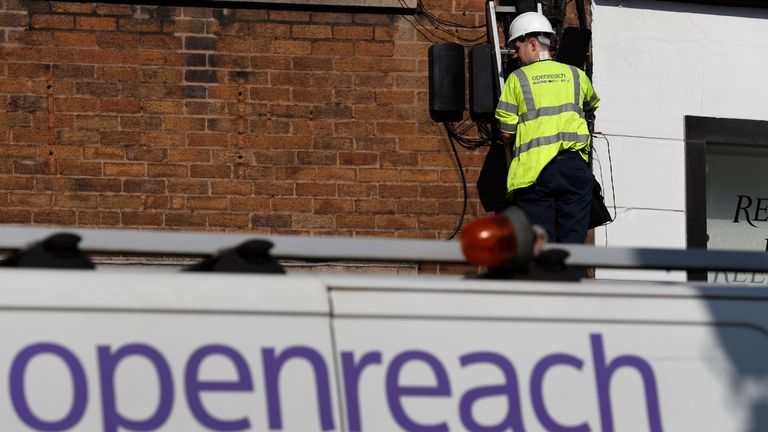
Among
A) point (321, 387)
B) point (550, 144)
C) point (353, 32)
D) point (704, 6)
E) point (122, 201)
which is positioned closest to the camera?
point (321, 387)

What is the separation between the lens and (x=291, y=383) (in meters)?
2.94

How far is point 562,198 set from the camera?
783 cm

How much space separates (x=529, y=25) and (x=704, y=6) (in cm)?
185

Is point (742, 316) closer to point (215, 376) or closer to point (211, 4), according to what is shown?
point (215, 376)

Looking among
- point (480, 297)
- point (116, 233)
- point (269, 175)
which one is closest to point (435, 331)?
point (480, 297)

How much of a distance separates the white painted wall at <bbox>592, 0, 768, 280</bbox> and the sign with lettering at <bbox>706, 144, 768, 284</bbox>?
448 mm

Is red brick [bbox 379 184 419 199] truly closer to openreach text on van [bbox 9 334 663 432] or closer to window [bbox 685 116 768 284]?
window [bbox 685 116 768 284]

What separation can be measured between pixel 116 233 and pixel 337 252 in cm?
50

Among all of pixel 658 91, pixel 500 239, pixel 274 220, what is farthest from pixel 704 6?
pixel 500 239

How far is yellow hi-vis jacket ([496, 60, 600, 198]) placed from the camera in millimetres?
7781

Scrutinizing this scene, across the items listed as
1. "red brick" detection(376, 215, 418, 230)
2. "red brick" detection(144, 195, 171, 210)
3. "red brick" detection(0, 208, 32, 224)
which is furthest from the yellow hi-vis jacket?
"red brick" detection(0, 208, 32, 224)

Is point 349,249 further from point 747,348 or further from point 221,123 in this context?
point 221,123

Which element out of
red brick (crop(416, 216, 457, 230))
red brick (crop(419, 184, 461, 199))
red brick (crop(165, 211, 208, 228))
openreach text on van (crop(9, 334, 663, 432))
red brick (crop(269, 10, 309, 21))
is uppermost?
red brick (crop(269, 10, 309, 21))

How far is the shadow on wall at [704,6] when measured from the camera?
30.5ft
